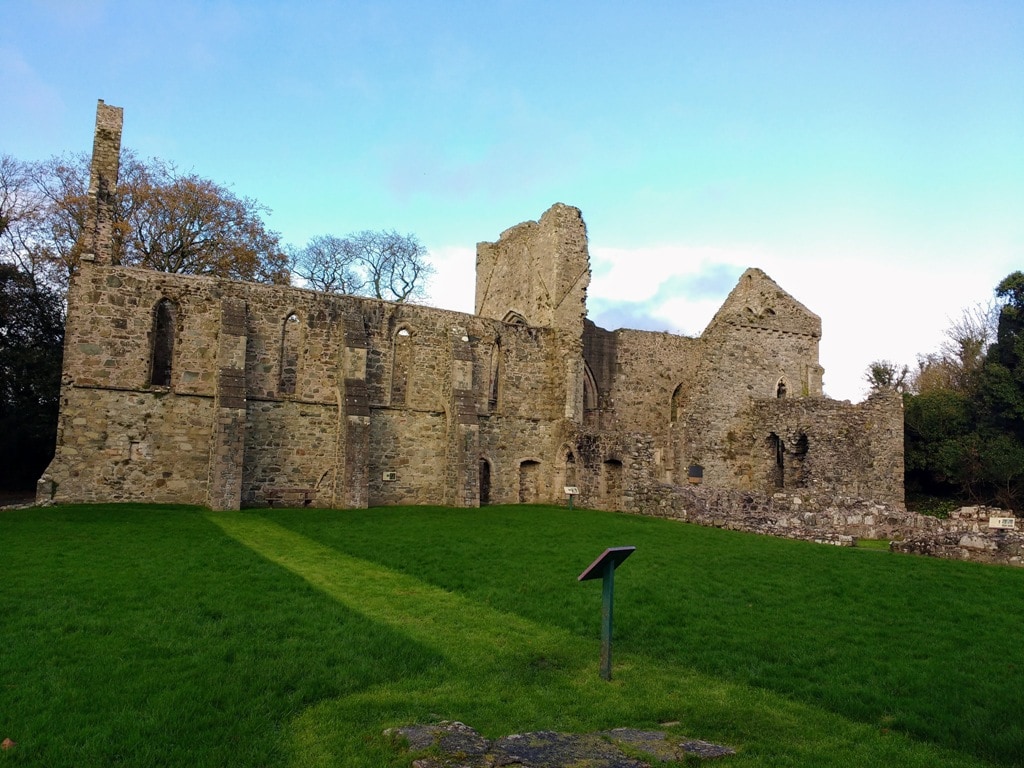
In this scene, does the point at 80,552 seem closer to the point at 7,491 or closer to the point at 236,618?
the point at 236,618

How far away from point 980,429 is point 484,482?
18774 mm

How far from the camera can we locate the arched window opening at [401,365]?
23.4 metres

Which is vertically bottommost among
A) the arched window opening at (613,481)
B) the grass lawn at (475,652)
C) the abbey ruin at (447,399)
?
the grass lawn at (475,652)

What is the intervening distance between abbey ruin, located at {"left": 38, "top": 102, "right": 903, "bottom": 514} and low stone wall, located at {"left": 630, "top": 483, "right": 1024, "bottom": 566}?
201mm

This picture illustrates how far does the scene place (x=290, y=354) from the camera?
852 inches

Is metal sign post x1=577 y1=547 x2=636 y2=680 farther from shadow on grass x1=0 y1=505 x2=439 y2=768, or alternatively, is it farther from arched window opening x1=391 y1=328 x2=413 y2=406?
arched window opening x1=391 y1=328 x2=413 y2=406

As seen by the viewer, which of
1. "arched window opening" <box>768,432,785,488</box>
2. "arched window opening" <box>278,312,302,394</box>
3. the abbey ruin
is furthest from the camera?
"arched window opening" <box>768,432,785,488</box>

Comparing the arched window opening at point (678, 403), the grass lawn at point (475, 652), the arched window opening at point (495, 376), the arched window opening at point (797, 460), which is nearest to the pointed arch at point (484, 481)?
the arched window opening at point (495, 376)

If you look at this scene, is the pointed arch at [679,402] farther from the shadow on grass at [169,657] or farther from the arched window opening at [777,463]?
the shadow on grass at [169,657]

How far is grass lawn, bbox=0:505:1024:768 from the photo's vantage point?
5.30m

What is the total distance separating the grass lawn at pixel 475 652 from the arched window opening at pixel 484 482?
1100 cm

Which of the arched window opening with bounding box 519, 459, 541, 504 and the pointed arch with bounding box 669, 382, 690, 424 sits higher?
the pointed arch with bounding box 669, 382, 690, 424

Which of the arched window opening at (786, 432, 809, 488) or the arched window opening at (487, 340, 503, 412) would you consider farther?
the arched window opening at (786, 432, 809, 488)

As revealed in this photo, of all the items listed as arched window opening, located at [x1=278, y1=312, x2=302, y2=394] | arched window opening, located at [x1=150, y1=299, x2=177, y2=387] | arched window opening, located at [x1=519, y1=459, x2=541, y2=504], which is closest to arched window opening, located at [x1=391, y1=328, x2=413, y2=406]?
arched window opening, located at [x1=278, y1=312, x2=302, y2=394]
